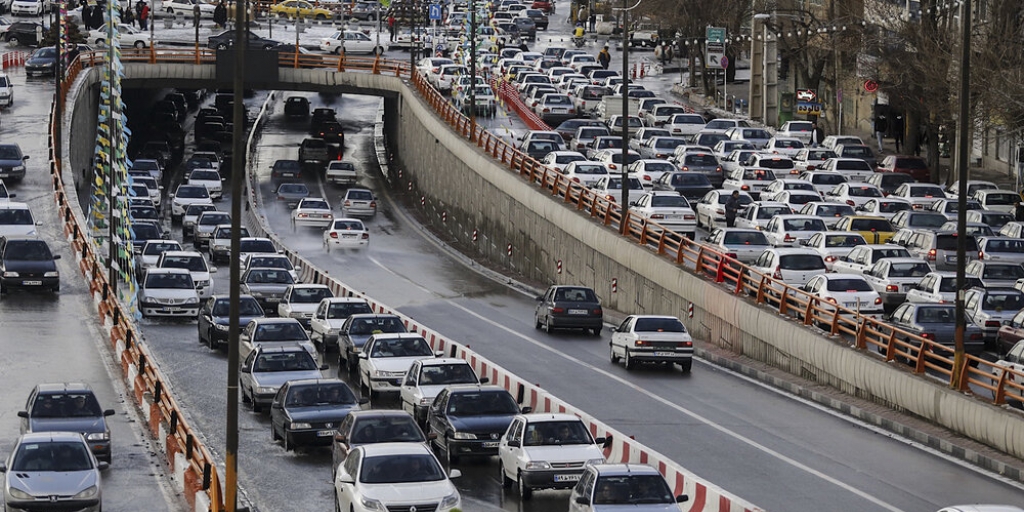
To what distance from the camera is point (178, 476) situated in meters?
29.2

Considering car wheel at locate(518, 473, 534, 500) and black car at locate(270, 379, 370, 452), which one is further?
black car at locate(270, 379, 370, 452)

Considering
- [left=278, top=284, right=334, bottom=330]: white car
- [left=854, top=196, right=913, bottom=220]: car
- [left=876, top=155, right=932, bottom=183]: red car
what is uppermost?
[left=876, top=155, right=932, bottom=183]: red car

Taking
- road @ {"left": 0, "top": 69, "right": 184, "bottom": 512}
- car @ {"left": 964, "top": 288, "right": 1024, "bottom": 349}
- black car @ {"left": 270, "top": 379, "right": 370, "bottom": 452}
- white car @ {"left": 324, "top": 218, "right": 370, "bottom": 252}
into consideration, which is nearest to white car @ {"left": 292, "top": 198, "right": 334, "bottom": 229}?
white car @ {"left": 324, "top": 218, "right": 370, "bottom": 252}

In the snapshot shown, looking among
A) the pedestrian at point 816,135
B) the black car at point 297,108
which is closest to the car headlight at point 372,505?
the pedestrian at point 816,135

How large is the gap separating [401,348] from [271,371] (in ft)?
8.81

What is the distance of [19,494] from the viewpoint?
85.2 feet

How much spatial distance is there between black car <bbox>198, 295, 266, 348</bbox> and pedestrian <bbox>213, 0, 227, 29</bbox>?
89.3 meters

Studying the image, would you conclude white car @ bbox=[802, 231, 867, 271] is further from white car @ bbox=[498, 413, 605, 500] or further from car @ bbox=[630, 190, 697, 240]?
white car @ bbox=[498, 413, 605, 500]

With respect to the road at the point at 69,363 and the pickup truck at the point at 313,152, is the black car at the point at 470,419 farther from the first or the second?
the pickup truck at the point at 313,152

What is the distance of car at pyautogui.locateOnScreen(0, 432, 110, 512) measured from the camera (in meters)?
25.9

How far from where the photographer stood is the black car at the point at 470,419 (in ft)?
97.0

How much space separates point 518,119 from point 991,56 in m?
33.5

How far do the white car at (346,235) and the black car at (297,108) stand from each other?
48.1 meters

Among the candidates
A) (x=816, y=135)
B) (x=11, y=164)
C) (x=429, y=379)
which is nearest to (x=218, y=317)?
(x=429, y=379)
